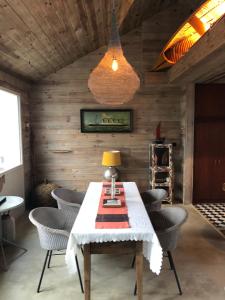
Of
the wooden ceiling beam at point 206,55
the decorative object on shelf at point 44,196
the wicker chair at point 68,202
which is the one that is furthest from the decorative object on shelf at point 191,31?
the decorative object on shelf at point 44,196

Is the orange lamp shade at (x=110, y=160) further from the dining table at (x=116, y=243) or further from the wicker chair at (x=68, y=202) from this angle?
the dining table at (x=116, y=243)

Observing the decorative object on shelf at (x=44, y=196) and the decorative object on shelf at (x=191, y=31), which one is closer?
the decorative object on shelf at (x=191, y=31)

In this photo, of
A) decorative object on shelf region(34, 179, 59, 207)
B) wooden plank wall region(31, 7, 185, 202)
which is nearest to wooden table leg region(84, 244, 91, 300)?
decorative object on shelf region(34, 179, 59, 207)

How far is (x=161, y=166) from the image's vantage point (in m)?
5.52

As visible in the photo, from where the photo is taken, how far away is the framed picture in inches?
224

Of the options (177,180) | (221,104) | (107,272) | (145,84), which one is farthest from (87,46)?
(107,272)

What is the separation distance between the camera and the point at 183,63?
4082mm

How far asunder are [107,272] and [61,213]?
0.86 metres

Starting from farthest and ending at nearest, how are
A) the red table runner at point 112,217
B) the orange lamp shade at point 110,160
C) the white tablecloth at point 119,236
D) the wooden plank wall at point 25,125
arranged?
the wooden plank wall at point 25,125 → the orange lamp shade at point 110,160 → the red table runner at point 112,217 → the white tablecloth at point 119,236

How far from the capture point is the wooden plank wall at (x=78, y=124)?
560 centimetres

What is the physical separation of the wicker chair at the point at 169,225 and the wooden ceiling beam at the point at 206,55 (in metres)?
1.78

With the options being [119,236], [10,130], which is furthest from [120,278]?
[10,130]

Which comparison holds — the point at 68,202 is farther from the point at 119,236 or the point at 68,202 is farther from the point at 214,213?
the point at 214,213

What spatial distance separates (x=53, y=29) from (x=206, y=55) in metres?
1.92
